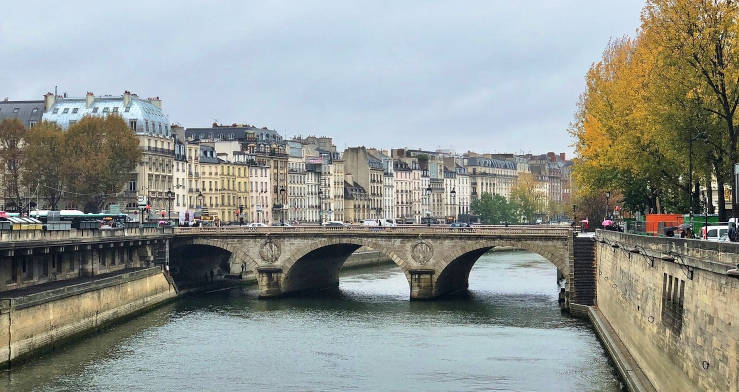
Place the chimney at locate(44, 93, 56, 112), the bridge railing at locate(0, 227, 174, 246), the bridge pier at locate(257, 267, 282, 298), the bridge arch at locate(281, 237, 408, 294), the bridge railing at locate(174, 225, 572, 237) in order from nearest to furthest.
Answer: the bridge railing at locate(0, 227, 174, 246)
the bridge railing at locate(174, 225, 572, 237)
the bridge arch at locate(281, 237, 408, 294)
the bridge pier at locate(257, 267, 282, 298)
the chimney at locate(44, 93, 56, 112)

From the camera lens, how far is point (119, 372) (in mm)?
57219

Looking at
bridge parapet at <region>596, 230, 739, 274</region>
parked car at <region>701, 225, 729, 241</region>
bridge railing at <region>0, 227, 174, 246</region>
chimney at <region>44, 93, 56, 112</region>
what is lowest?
bridge parapet at <region>596, 230, 739, 274</region>

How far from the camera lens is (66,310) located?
66.3m

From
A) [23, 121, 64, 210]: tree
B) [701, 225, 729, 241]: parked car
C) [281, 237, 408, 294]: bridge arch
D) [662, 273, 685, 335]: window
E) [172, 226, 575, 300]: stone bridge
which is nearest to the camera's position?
[662, 273, 685, 335]: window

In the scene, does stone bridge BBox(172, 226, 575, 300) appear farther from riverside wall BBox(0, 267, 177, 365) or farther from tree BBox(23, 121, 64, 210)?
tree BBox(23, 121, 64, 210)

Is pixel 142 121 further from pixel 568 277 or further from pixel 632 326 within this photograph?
pixel 632 326

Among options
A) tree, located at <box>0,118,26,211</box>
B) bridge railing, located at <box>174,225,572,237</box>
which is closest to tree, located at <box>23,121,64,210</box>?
tree, located at <box>0,118,26,211</box>

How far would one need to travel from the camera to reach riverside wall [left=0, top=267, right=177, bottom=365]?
57.0m

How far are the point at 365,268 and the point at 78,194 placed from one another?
32.0 metres

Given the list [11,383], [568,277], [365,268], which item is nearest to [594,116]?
[568,277]

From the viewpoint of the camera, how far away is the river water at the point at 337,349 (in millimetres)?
54406

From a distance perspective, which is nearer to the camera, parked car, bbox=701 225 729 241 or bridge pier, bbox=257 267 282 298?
parked car, bbox=701 225 729 241

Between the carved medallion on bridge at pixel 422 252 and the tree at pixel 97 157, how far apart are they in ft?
144

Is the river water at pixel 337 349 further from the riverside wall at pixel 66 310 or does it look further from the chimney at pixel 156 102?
the chimney at pixel 156 102
